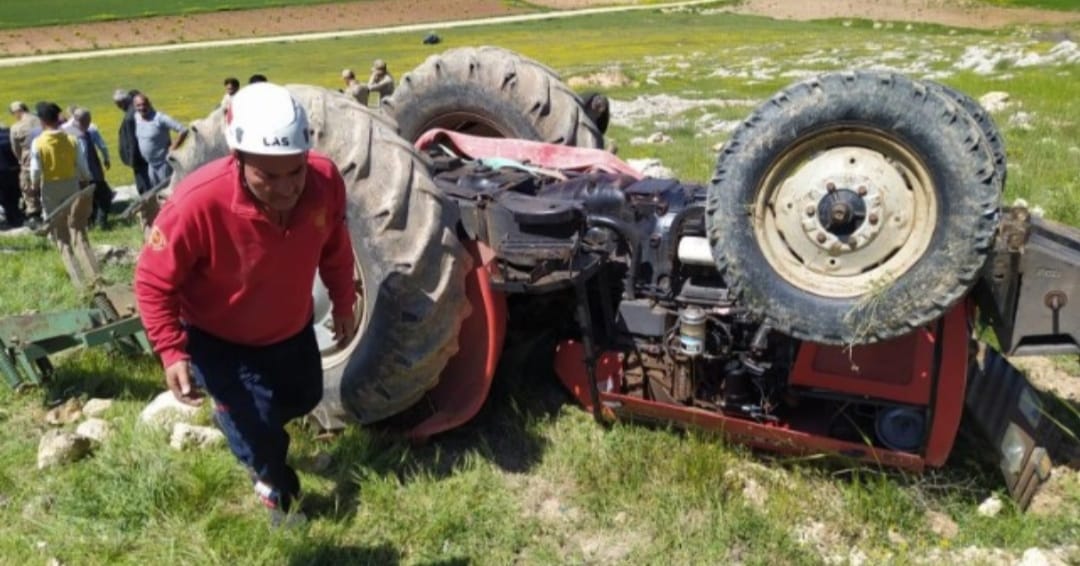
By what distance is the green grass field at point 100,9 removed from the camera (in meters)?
56.8

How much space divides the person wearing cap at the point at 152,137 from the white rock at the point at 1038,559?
1026 cm

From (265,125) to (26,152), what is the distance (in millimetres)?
9077

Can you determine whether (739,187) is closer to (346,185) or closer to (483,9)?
(346,185)

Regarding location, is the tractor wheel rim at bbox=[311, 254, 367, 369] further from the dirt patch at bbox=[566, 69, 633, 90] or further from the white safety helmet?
the dirt patch at bbox=[566, 69, 633, 90]

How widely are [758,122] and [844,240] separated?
Answer: 0.47 meters

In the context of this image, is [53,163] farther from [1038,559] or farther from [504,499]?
[1038,559]

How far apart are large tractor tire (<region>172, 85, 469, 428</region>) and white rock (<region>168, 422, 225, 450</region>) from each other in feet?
1.90

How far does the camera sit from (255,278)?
2.99 m

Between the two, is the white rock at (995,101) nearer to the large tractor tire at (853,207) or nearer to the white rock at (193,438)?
the large tractor tire at (853,207)

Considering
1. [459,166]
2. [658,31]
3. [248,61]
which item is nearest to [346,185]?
[459,166]

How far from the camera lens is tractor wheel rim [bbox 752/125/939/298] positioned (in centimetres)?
285

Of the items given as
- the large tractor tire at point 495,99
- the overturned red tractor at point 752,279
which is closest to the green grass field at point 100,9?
the large tractor tire at point 495,99

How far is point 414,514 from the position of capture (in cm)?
343

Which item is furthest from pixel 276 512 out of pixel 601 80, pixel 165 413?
pixel 601 80
